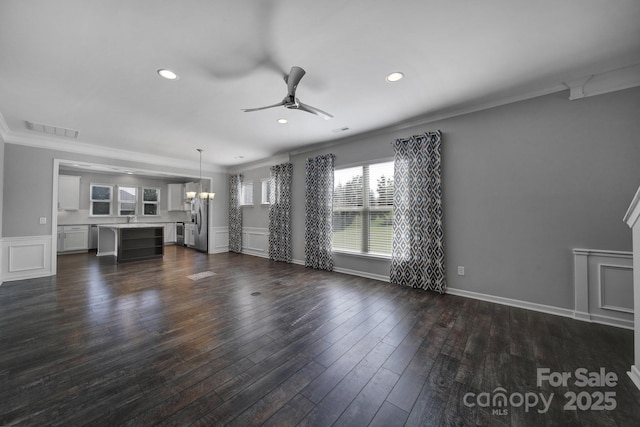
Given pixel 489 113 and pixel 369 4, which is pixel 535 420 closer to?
pixel 369 4

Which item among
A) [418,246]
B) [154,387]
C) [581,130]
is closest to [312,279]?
[418,246]

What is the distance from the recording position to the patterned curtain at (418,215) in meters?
3.69

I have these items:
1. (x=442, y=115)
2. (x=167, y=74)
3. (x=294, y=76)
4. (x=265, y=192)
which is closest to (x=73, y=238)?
→ (x=265, y=192)

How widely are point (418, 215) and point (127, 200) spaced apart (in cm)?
956

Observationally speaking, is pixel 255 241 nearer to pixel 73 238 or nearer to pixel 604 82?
pixel 73 238

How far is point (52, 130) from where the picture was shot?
4289 mm

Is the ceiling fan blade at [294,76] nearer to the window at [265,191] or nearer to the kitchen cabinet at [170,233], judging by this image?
the window at [265,191]

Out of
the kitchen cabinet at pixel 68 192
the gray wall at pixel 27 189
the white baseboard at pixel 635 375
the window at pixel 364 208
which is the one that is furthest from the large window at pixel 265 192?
the white baseboard at pixel 635 375

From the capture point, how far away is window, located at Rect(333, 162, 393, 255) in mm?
4387

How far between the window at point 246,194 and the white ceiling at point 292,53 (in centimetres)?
357

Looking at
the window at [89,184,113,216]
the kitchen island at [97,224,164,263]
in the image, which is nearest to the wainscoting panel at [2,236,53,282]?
the kitchen island at [97,224,164,263]

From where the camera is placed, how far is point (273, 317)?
111 inches

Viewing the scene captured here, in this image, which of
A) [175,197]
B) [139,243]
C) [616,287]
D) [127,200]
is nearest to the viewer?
[616,287]

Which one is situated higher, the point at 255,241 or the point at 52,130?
the point at 52,130
